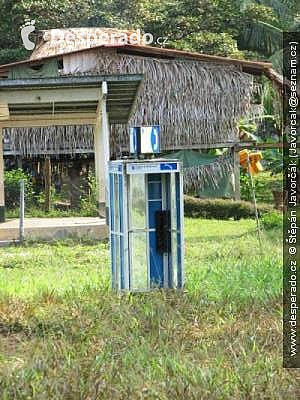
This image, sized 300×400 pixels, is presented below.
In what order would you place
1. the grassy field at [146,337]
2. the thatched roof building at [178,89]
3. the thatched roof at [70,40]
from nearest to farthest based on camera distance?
the grassy field at [146,337] < the thatched roof building at [178,89] < the thatched roof at [70,40]

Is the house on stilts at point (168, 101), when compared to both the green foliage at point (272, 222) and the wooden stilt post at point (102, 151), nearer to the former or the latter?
the wooden stilt post at point (102, 151)

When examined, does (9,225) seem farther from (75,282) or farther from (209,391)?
(209,391)

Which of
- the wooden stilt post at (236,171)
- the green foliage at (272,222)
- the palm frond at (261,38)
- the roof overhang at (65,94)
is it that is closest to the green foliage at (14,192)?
the roof overhang at (65,94)

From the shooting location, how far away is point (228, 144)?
22.1 m

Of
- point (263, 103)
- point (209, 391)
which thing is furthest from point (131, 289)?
point (263, 103)

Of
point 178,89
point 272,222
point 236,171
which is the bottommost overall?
point 272,222

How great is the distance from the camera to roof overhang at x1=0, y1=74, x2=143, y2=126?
13.6m

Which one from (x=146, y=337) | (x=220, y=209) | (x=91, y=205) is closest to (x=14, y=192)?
(x=91, y=205)

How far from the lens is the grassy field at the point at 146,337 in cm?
478

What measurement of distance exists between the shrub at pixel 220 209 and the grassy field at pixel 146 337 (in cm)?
979

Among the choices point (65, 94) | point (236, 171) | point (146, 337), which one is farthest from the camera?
point (236, 171)

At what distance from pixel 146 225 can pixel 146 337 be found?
2045mm

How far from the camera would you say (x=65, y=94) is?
47.4 feet

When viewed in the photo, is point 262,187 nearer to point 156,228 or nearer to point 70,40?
point 70,40
